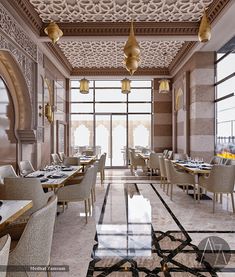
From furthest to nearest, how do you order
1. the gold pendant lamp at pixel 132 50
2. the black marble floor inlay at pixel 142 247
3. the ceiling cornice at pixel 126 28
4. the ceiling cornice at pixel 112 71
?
1. the ceiling cornice at pixel 112 71
2. the ceiling cornice at pixel 126 28
3. the gold pendant lamp at pixel 132 50
4. the black marble floor inlay at pixel 142 247

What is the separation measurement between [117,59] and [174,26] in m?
3.10

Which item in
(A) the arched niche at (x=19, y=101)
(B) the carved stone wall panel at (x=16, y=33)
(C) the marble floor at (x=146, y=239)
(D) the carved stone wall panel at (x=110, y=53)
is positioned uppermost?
(D) the carved stone wall panel at (x=110, y=53)

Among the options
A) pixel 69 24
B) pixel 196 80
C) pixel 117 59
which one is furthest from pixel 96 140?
pixel 69 24

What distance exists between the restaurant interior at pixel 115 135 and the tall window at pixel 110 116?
4 centimetres

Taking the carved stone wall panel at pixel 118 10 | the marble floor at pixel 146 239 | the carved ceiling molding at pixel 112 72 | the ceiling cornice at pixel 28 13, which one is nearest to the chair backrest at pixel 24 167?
the marble floor at pixel 146 239

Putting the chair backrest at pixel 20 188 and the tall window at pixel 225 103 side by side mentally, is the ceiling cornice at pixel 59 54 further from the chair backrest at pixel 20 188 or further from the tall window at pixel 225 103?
the chair backrest at pixel 20 188

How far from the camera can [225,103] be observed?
6582 millimetres

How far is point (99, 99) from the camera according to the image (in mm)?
10812

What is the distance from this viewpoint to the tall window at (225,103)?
6180mm

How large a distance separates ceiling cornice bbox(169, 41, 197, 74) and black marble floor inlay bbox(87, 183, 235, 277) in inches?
173

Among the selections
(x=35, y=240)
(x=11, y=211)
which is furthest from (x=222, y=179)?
(x=35, y=240)

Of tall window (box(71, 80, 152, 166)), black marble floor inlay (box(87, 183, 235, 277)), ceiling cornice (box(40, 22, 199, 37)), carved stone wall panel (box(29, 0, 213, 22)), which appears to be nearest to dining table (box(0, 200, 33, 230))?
black marble floor inlay (box(87, 183, 235, 277))

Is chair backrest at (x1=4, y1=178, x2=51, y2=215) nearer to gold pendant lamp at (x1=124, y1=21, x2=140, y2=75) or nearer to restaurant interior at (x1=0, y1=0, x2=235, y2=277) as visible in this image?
restaurant interior at (x1=0, y1=0, x2=235, y2=277)

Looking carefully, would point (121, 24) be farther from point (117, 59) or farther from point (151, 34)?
point (117, 59)
